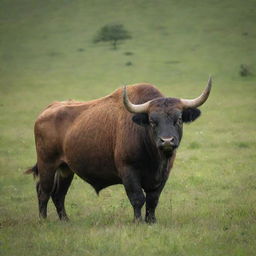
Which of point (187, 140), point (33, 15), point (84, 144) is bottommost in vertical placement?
point (33, 15)

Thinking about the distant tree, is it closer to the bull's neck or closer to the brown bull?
the brown bull

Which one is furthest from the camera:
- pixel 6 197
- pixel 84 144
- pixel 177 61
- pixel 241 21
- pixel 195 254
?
pixel 241 21

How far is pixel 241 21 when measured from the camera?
61281mm

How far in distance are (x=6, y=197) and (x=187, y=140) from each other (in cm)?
879

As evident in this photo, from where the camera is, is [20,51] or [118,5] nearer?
[20,51]

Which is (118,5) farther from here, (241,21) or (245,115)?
(245,115)

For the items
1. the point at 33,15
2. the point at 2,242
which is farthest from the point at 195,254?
the point at 33,15

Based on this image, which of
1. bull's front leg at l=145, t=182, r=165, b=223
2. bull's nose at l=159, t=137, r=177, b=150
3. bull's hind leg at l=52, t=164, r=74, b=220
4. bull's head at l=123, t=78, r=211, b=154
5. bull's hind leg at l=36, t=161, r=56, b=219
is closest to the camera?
bull's nose at l=159, t=137, r=177, b=150

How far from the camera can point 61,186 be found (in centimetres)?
1073

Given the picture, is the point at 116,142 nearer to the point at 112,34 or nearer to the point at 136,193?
the point at 136,193

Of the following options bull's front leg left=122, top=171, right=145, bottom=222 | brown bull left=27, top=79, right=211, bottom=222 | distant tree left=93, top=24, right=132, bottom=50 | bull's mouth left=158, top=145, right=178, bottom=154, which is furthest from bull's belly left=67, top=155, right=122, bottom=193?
distant tree left=93, top=24, right=132, bottom=50

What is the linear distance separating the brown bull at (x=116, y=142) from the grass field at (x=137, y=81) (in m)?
0.63

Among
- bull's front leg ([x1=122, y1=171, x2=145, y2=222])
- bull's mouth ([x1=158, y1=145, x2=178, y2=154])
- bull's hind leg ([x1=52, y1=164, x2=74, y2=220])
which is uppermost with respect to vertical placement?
bull's mouth ([x1=158, y1=145, x2=178, y2=154])

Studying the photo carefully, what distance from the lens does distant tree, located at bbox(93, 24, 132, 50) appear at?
5691 cm
